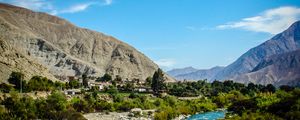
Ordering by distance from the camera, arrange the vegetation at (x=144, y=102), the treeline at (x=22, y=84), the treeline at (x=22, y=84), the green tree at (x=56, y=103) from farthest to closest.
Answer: the treeline at (x=22, y=84), the treeline at (x=22, y=84), the green tree at (x=56, y=103), the vegetation at (x=144, y=102)

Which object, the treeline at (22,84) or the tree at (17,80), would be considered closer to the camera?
the treeline at (22,84)

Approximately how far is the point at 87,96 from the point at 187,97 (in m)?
36.4

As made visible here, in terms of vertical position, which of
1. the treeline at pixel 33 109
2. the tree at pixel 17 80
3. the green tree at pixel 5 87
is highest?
the tree at pixel 17 80

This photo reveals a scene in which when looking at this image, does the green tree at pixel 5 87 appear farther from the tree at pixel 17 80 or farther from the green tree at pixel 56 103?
the green tree at pixel 56 103

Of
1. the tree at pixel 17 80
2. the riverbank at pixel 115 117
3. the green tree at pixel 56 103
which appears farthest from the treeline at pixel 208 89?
the green tree at pixel 56 103

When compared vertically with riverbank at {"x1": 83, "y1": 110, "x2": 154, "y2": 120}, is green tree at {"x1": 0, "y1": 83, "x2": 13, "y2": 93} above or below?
above

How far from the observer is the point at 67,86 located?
12131 centimetres

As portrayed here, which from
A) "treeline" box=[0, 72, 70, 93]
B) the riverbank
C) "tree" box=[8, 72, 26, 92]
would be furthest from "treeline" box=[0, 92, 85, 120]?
"tree" box=[8, 72, 26, 92]

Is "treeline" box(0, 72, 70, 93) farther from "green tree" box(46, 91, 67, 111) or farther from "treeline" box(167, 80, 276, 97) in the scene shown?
"treeline" box(167, 80, 276, 97)

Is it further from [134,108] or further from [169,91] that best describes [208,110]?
[169,91]

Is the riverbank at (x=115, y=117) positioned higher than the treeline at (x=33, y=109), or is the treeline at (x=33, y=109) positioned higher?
the treeline at (x=33, y=109)

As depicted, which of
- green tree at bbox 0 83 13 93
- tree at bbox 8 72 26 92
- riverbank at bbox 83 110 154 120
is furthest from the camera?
tree at bbox 8 72 26 92

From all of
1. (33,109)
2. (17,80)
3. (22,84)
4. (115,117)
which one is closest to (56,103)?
(33,109)

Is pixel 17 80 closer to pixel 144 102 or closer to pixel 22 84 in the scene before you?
pixel 22 84
